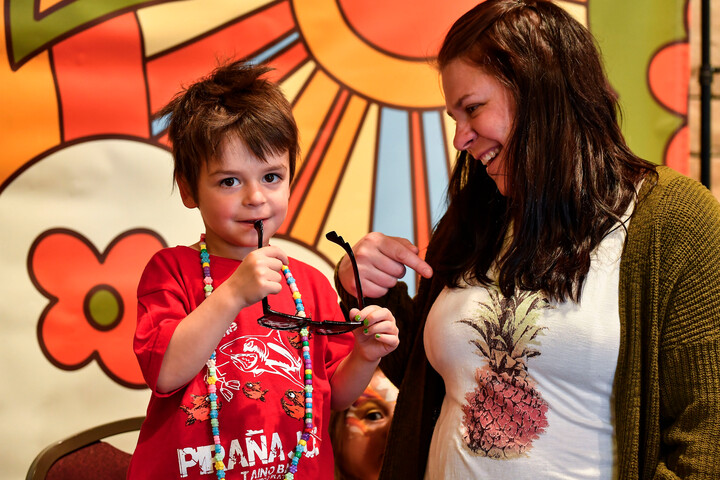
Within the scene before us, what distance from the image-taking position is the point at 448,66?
131cm

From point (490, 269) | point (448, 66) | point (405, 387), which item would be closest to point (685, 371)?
point (490, 269)

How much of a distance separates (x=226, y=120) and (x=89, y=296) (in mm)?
890

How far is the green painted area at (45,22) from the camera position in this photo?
1.84 metres

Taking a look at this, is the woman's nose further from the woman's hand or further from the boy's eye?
the boy's eye

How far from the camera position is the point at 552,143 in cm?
124

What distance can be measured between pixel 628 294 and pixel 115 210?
1.33 meters

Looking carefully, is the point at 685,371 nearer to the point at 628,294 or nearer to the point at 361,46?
the point at 628,294

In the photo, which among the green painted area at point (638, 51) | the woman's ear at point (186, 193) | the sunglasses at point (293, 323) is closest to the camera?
the sunglasses at point (293, 323)

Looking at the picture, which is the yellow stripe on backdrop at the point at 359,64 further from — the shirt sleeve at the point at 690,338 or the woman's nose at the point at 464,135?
the shirt sleeve at the point at 690,338

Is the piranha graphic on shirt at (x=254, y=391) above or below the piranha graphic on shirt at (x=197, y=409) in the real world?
above

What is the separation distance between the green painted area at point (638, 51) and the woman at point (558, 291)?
42.7 inches

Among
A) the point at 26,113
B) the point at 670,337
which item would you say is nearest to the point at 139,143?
the point at 26,113

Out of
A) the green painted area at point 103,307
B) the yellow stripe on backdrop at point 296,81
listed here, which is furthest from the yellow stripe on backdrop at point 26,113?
the yellow stripe on backdrop at point 296,81

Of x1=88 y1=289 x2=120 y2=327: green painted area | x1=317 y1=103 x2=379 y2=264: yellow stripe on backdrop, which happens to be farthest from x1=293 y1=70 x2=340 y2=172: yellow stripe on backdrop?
x1=88 y1=289 x2=120 y2=327: green painted area
